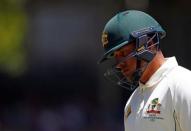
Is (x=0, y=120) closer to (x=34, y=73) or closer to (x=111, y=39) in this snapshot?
(x=34, y=73)

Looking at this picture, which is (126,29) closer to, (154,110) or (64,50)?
(154,110)

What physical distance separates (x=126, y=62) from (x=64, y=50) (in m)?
9.01

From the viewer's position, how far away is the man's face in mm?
3727

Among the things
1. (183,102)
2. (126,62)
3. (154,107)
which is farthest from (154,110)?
(126,62)

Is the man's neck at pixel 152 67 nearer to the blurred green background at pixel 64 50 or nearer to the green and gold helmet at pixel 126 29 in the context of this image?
the green and gold helmet at pixel 126 29

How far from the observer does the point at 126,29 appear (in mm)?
3789

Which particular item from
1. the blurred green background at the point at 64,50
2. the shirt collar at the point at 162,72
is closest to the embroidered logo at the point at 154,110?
the shirt collar at the point at 162,72

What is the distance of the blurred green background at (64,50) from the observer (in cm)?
1222

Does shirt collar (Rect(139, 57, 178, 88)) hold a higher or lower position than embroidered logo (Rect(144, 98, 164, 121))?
higher

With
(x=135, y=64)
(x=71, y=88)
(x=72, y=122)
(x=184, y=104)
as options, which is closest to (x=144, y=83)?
(x=135, y=64)

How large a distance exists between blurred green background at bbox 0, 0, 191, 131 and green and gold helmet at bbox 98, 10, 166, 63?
8080mm

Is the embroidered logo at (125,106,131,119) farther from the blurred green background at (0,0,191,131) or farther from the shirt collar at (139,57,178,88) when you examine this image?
the blurred green background at (0,0,191,131)

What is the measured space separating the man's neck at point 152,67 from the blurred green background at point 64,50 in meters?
8.14

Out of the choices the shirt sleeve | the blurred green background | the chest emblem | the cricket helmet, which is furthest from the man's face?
the blurred green background
